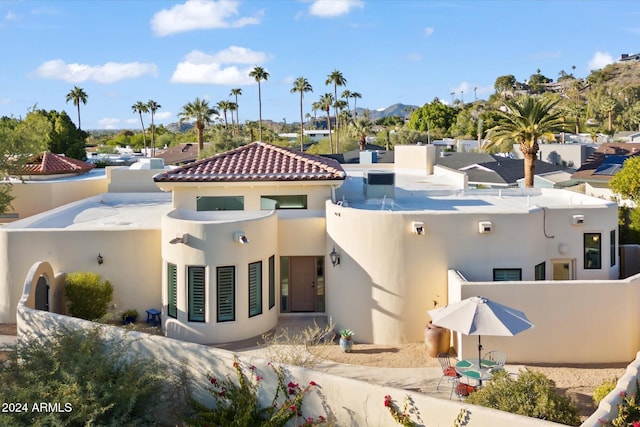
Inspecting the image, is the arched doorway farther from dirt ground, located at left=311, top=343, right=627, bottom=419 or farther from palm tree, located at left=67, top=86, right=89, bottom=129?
palm tree, located at left=67, top=86, right=89, bottom=129

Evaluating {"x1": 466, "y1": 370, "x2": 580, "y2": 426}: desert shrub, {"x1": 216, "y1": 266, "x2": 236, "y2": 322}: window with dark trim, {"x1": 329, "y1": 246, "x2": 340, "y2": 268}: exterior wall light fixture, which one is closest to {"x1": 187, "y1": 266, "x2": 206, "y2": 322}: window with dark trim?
{"x1": 216, "y1": 266, "x2": 236, "y2": 322}: window with dark trim

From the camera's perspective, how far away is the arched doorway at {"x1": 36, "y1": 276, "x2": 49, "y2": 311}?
64.8 feet

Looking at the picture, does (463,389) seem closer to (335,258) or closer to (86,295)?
(335,258)

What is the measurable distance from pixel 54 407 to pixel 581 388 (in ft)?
42.9

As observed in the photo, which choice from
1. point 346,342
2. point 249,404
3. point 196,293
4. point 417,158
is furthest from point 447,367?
point 417,158

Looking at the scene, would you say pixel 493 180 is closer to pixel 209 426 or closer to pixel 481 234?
→ pixel 481 234

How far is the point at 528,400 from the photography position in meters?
12.1

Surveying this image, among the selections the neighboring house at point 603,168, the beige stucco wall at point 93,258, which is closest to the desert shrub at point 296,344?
the beige stucco wall at point 93,258

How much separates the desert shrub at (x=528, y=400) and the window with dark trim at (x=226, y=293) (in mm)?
8963

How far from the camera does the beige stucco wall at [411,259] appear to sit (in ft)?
62.3

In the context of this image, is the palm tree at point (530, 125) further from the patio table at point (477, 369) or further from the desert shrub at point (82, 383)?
the desert shrub at point (82, 383)

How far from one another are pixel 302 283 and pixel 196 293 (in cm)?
443

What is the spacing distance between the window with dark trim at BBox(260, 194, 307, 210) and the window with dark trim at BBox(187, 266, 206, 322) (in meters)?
5.16

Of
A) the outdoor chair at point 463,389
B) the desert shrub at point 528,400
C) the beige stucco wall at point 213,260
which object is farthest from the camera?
the beige stucco wall at point 213,260
